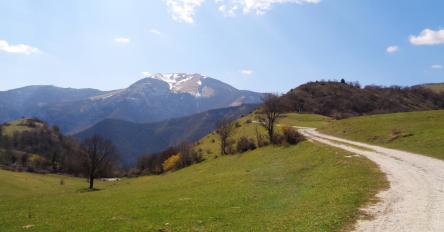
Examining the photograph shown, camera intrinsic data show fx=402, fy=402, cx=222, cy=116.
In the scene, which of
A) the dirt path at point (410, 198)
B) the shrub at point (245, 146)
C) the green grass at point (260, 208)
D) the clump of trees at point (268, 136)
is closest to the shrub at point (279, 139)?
the clump of trees at point (268, 136)

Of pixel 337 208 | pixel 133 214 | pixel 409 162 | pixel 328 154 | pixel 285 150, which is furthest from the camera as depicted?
pixel 285 150

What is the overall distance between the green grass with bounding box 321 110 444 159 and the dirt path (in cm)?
755

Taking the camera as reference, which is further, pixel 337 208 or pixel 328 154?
pixel 328 154

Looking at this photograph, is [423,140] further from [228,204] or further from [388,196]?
[228,204]

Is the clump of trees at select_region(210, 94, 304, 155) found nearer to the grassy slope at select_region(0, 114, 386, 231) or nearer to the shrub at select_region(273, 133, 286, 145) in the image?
the shrub at select_region(273, 133, 286, 145)

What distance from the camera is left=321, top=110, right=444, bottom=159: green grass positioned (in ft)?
169

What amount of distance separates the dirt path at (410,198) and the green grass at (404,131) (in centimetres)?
Result: 755

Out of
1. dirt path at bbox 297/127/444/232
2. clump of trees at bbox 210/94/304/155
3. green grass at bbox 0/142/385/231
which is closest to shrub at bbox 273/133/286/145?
clump of trees at bbox 210/94/304/155

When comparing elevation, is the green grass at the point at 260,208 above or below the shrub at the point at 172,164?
above

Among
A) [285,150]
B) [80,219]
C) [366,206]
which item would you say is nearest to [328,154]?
[285,150]

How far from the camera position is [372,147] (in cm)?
5653

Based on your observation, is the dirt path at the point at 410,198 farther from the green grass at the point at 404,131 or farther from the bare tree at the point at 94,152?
the bare tree at the point at 94,152

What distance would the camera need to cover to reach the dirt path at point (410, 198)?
1959 centimetres

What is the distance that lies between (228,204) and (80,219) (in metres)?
11.3
